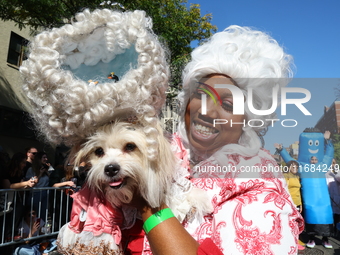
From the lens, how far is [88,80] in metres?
1.46

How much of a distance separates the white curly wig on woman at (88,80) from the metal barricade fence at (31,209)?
4.03 meters

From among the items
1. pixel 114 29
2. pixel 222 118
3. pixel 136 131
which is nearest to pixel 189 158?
pixel 222 118

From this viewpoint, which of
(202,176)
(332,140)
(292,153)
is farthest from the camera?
(332,140)

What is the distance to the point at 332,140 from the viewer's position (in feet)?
9.76

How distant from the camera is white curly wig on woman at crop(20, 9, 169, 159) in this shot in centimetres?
126

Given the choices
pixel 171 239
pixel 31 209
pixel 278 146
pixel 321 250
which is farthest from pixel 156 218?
pixel 321 250

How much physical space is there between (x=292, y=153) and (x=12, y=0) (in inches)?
264

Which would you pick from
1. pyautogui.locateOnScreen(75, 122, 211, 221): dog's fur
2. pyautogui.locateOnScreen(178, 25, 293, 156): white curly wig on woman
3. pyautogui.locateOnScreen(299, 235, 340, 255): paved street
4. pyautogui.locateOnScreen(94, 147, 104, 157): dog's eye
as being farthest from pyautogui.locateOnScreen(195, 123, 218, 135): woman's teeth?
pyautogui.locateOnScreen(299, 235, 340, 255): paved street

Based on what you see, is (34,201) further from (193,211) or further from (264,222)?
(264,222)

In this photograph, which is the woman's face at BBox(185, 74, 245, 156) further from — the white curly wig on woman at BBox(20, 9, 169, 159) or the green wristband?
the green wristband

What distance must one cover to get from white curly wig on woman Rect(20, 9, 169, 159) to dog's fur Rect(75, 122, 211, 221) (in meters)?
0.06

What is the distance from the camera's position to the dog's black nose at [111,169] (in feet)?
4.09

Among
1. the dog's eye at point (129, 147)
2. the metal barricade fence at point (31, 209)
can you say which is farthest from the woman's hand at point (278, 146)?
the metal barricade fence at point (31, 209)

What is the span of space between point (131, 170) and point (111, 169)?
0.08 m
